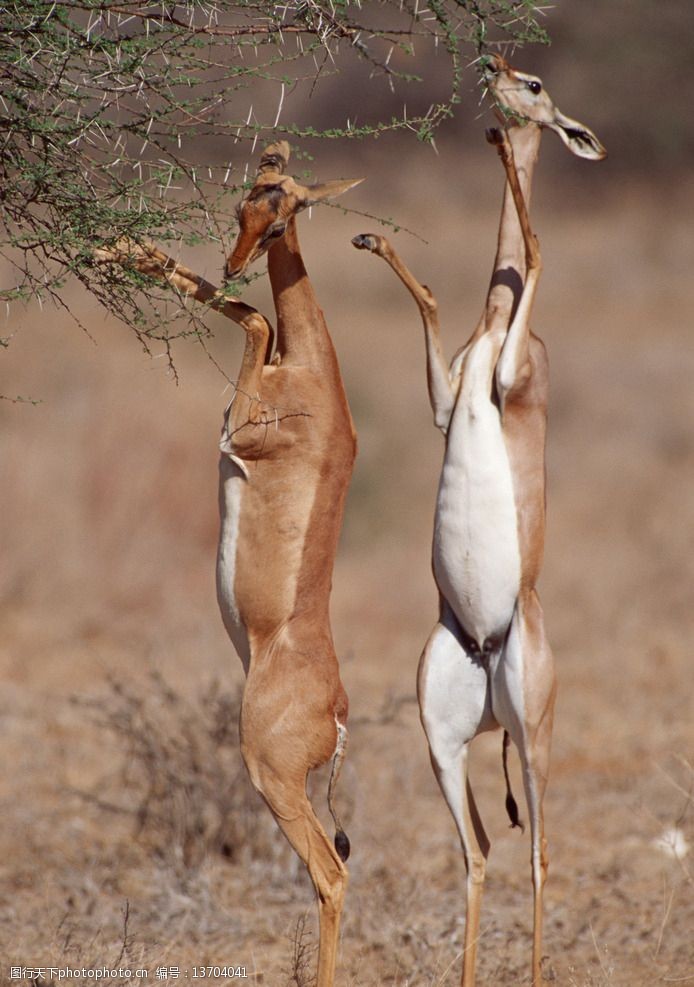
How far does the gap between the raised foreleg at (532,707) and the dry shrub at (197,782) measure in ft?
6.98

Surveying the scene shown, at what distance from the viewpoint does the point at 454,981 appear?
15.3 feet

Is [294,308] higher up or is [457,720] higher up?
[294,308]

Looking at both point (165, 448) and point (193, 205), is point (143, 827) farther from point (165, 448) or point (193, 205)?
point (165, 448)

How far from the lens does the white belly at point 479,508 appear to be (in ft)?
13.0

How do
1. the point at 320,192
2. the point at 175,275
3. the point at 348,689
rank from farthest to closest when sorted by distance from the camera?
the point at 348,689, the point at 175,275, the point at 320,192

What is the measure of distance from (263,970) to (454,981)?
687mm

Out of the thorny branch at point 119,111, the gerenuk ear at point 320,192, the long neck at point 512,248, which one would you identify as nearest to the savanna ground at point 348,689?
the long neck at point 512,248

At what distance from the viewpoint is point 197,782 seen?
5.91m

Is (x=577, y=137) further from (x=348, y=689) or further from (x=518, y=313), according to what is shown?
(x=348, y=689)

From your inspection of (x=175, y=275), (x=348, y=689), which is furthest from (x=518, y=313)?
(x=348, y=689)

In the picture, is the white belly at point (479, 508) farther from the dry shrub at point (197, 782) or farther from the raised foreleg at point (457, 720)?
the dry shrub at point (197, 782)

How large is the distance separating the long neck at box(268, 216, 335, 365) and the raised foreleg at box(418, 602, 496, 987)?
3.03ft

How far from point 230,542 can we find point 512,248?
129 cm

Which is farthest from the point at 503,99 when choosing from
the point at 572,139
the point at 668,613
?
the point at 668,613
